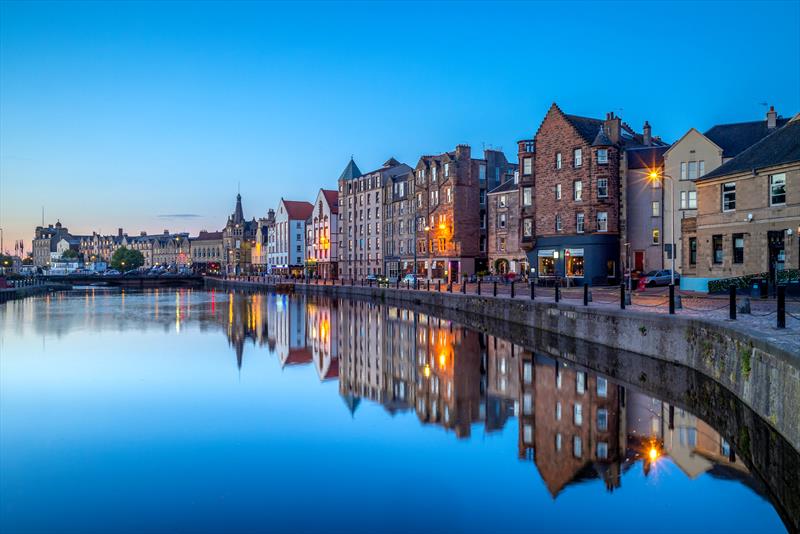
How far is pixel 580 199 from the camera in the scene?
55.0 meters

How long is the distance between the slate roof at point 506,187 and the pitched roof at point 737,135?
2183 cm

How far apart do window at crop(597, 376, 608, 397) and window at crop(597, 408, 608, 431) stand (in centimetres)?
173

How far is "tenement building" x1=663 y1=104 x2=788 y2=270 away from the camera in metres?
50.1

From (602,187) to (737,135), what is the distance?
10875 mm

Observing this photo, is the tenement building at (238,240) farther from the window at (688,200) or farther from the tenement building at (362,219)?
the window at (688,200)

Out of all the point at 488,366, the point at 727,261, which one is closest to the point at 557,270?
the point at 727,261

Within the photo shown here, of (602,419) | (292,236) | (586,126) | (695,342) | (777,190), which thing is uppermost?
(586,126)

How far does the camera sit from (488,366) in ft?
80.0

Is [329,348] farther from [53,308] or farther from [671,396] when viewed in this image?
[53,308]

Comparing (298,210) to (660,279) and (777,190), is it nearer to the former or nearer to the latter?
(660,279)

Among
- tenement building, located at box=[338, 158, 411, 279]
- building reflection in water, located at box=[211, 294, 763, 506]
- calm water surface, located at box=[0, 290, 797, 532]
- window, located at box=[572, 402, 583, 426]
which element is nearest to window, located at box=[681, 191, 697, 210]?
building reflection in water, located at box=[211, 294, 763, 506]

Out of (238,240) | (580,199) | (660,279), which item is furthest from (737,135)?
(238,240)

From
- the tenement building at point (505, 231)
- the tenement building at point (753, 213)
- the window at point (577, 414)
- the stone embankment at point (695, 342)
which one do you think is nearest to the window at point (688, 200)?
the tenement building at point (753, 213)

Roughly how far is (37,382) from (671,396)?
21081 mm
